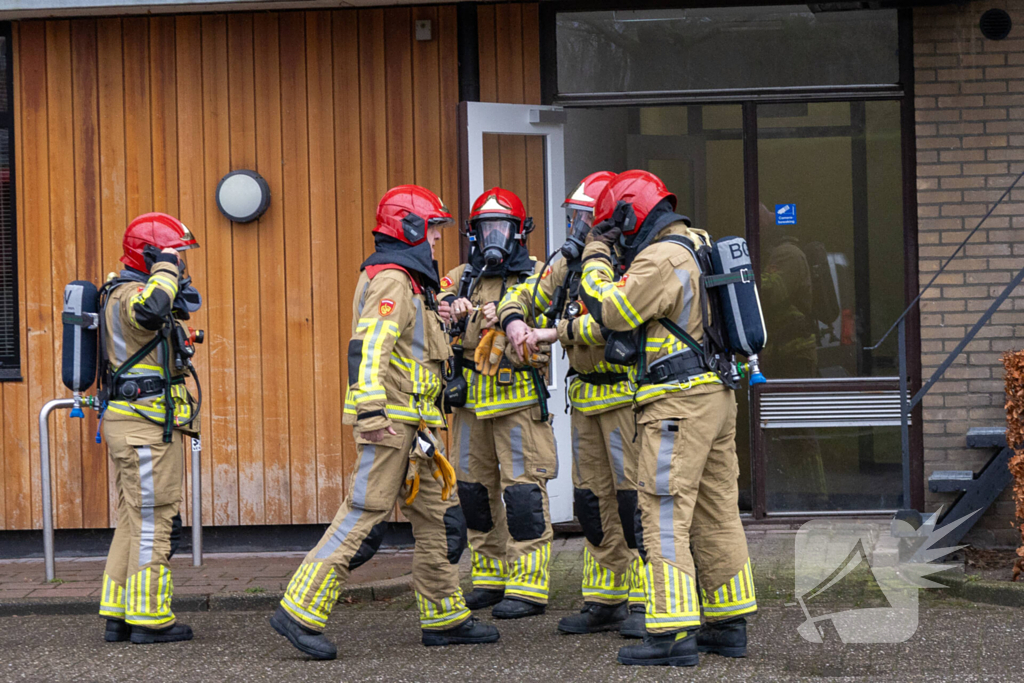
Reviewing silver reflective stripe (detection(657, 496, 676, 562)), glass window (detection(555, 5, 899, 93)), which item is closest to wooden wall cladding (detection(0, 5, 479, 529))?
glass window (detection(555, 5, 899, 93))

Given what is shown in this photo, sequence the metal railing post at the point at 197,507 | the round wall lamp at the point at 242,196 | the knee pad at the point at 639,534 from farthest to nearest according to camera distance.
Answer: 1. the round wall lamp at the point at 242,196
2. the metal railing post at the point at 197,507
3. the knee pad at the point at 639,534

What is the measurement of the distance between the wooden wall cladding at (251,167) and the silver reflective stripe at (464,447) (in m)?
1.72

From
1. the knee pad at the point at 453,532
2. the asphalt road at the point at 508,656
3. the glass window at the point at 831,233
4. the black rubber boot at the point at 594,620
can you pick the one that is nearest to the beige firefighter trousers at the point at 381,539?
the knee pad at the point at 453,532

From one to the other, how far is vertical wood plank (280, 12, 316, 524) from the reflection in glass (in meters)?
3.00

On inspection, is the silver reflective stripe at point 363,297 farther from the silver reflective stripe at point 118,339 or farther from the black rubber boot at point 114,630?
the black rubber boot at point 114,630

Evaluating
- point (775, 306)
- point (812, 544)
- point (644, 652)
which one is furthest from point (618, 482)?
point (775, 306)

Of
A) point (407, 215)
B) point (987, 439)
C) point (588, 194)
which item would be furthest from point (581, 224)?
point (987, 439)

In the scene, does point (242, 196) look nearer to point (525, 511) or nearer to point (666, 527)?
point (525, 511)

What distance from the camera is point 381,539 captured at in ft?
17.1

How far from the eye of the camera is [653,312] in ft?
15.8

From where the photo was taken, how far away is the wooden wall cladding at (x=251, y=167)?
7.58 metres

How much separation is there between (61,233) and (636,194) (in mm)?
4288

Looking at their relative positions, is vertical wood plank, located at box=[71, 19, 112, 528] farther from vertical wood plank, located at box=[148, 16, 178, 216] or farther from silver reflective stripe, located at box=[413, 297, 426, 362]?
silver reflective stripe, located at box=[413, 297, 426, 362]

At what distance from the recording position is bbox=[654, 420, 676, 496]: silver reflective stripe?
4812mm
